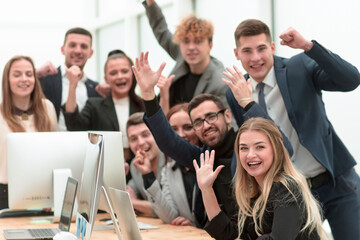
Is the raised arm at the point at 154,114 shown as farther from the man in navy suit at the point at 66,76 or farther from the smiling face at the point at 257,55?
the man in navy suit at the point at 66,76

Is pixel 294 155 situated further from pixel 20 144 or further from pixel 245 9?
pixel 245 9

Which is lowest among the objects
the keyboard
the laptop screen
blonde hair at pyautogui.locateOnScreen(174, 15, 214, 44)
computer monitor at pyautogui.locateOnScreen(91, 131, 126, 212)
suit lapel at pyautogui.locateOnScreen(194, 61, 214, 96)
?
the keyboard

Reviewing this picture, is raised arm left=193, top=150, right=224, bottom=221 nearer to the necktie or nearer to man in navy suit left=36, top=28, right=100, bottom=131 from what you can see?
the necktie

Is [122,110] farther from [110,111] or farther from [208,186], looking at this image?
[208,186]

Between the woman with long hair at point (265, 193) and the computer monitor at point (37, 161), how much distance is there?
0.97m

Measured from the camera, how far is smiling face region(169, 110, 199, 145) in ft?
10.9

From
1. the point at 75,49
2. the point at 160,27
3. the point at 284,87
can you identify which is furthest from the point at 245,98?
the point at 75,49

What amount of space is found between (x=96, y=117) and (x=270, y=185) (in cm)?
212

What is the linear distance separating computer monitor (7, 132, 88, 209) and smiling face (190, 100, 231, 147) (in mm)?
651

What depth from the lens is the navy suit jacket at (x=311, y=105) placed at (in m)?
2.69

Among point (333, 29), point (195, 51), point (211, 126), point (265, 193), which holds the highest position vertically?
point (333, 29)

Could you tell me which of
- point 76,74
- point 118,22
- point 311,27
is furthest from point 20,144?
point 118,22

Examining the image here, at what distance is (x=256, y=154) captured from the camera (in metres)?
2.32

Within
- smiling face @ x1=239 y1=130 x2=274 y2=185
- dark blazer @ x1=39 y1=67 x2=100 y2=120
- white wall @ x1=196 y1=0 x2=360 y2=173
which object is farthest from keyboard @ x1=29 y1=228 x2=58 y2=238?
white wall @ x1=196 y1=0 x2=360 y2=173
